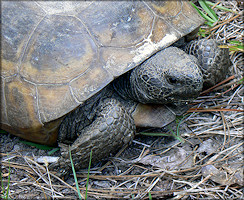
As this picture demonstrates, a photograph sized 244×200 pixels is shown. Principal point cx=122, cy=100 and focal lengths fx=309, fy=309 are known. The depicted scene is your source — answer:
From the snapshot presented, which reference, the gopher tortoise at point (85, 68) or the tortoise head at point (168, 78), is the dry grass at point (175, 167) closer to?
the gopher tortoise at point (85, 68)

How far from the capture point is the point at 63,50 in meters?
2.41

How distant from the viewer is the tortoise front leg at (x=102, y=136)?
2.41m

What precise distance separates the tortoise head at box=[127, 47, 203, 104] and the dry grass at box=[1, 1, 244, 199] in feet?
1.39

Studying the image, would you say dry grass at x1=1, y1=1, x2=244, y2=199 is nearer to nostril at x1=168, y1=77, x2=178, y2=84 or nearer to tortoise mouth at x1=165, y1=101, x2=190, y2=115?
tortoise mouth at x1=165, y1=101, x2=190, y2=115

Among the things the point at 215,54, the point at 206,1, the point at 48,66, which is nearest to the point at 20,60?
the point at 48,66

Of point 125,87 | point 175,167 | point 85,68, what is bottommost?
point 175,167

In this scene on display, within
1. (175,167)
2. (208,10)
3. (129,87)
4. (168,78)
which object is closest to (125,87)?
(129,87)

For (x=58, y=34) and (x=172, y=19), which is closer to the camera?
(x=58, y=34)

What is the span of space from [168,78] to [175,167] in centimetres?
72

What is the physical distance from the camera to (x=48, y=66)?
7.88 ft

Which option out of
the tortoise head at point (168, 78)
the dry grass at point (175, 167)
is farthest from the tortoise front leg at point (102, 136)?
the tortoise head at point (168, 78)

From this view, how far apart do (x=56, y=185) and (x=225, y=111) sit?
167 centimetres

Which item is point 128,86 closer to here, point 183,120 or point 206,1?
point 183,120

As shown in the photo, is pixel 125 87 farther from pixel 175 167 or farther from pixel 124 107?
pixel 175 167
